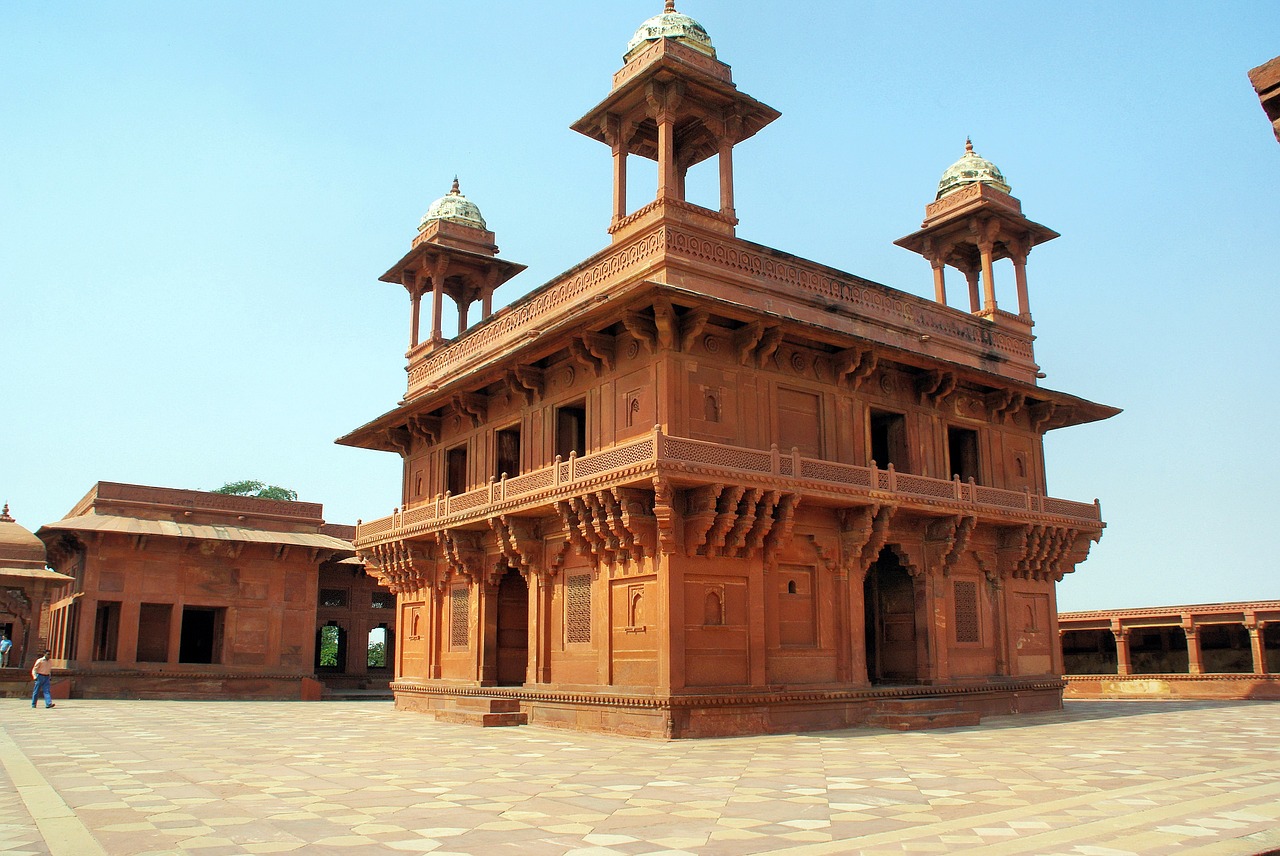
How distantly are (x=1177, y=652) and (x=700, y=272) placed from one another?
26.0 m

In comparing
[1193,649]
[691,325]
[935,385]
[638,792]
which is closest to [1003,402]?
[935,385]

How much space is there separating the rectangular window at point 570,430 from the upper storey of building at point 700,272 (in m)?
1.11

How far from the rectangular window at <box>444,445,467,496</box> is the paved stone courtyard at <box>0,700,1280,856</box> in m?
7.36

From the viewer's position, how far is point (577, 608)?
17562mm

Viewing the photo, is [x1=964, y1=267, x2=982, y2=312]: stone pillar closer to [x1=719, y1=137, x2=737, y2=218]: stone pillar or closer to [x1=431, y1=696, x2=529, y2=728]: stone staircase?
[x1=719, y1=137, x2=737, y2=218]: stone pillar

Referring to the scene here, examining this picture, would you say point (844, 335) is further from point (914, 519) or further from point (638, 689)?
point (638, 689)

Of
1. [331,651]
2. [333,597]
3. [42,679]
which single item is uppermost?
[333,597]

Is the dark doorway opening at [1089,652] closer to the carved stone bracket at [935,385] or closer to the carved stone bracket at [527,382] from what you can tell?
the carved stone bracket at [935,385]

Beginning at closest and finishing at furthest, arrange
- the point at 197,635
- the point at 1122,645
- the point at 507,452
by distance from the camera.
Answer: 1. the point at 507,452
2. the point at 1122,645
3. the point at 197,635

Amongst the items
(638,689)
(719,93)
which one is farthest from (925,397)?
(638,689)

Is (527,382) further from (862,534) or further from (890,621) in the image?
(890,621)

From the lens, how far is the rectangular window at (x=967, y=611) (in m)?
19.6

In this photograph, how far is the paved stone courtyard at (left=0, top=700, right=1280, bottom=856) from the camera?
6.80 m

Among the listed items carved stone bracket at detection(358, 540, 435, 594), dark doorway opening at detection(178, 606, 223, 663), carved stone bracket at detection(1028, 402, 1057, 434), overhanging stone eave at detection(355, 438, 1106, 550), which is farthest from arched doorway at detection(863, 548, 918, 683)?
dark doorway opening at detection(178, 606, 223, 663)
